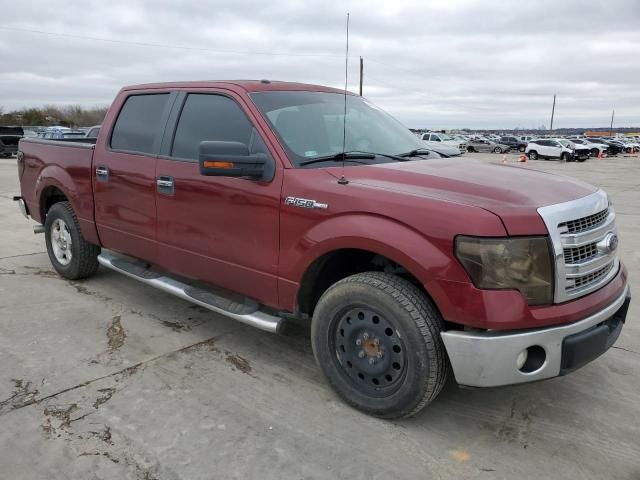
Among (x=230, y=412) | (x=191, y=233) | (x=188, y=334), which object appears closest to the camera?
(x=230, y=412)

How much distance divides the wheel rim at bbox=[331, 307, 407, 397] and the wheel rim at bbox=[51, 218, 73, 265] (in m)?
3.41

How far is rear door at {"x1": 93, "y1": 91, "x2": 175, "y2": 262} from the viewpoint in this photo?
416 centimetres

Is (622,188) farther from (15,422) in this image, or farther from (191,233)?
(15,422)

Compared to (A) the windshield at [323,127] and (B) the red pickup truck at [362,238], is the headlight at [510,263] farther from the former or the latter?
(A) the windshield at [323,127]

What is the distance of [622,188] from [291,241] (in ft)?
55.1

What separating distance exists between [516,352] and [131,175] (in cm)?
314

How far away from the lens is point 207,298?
3.78 m

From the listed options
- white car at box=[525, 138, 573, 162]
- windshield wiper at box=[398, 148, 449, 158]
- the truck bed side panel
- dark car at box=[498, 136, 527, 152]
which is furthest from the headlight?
dark car at box=[498, 136, 527, 152]

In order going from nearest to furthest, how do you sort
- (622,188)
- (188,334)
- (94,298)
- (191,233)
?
1. (191,233)
2. (188,334)
3. (94,298)
4. (622,188)

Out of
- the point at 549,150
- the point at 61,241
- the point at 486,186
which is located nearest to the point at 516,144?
the point at 549,150

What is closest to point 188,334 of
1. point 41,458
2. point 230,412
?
point 230,412

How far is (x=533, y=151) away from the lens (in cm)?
3997

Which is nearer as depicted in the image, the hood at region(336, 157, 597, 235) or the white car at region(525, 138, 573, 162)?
the hood at region(336, 157, 597, 235)

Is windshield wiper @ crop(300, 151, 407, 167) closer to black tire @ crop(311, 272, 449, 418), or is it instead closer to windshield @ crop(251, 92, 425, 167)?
windshield @ crop(251, 92, 425, 167)
